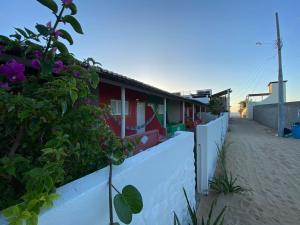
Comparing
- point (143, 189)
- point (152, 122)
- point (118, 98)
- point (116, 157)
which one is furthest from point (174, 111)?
point (116, 157)

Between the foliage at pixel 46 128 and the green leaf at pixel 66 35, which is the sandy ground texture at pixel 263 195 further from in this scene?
the green leaf at pixel 66 35

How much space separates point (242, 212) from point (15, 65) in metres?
4.86

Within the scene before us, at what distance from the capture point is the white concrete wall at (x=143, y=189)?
46.8 inches

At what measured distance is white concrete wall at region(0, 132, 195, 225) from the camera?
119 centimetres

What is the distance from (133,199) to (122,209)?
0.33ft

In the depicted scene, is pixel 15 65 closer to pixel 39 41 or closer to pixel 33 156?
pixel 39 41

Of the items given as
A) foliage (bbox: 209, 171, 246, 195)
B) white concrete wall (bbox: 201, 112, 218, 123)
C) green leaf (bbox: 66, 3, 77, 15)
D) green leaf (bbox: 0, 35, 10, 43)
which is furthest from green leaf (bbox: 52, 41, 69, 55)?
white concrete wall (bbox: 201, 112, 218, 123)

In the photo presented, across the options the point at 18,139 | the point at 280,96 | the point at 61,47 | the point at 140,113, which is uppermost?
the point at 280,96

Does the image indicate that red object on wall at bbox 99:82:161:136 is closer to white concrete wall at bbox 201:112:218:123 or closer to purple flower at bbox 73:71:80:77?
purple flower at bbox 73:71:80:77

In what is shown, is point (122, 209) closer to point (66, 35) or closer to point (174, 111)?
point (66, 35)

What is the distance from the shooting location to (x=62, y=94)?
4.00ft

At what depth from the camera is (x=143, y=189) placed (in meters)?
2.09

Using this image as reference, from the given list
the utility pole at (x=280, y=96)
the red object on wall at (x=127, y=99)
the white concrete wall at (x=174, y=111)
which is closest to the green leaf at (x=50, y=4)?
the red object on wall at (x=127, y=99)

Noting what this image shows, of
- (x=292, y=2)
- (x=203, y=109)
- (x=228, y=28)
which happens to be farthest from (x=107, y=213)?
(x=203, y=109)
